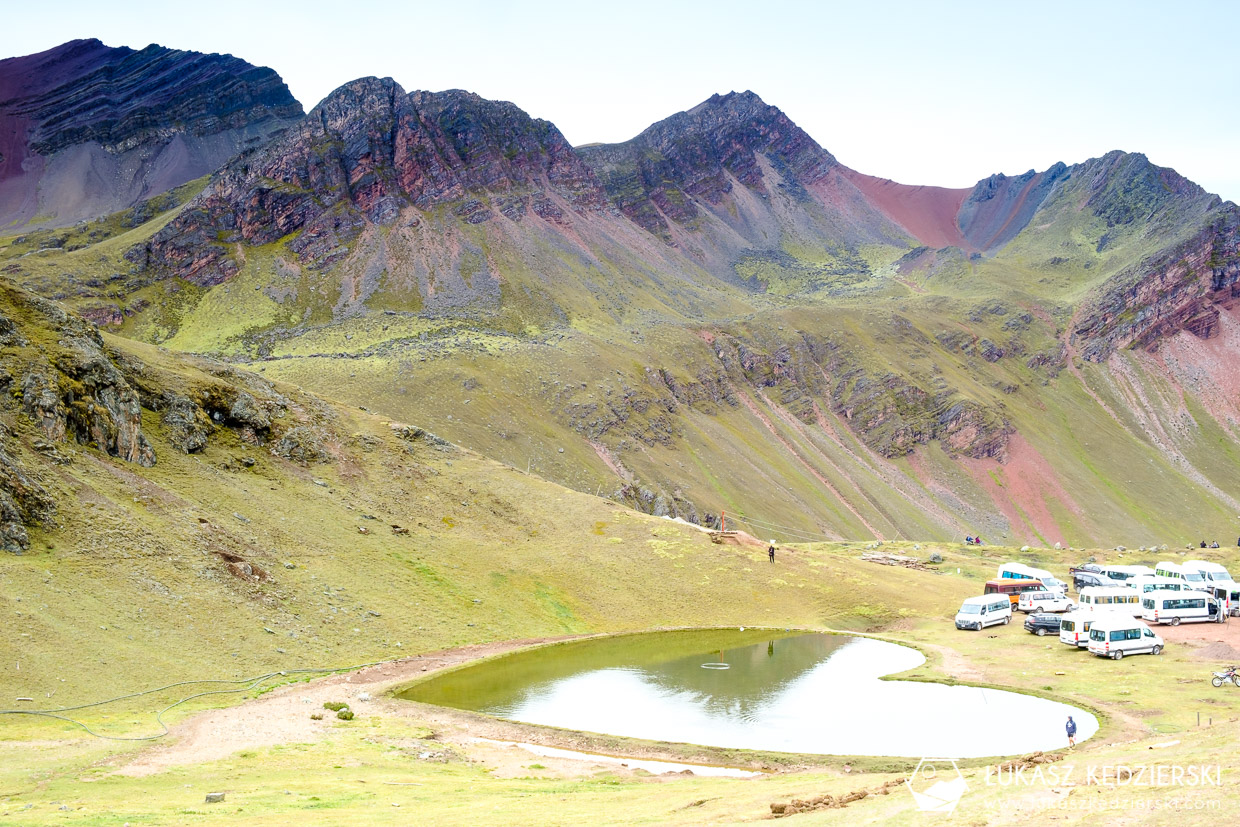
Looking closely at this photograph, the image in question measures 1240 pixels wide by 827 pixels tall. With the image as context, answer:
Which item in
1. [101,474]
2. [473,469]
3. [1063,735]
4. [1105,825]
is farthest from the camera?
[473,469]

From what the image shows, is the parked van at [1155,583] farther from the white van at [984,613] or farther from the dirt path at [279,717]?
the dirt path at [279,717]

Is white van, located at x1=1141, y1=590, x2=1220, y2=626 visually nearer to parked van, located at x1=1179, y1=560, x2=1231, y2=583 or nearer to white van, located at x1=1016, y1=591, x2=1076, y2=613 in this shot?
white van, located at x1=1016, y1=591, x2=1076, y2=613

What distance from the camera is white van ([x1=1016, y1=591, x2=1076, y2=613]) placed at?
65.8 metres

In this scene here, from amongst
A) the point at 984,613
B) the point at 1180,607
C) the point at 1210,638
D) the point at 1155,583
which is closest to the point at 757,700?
the point at 984,613

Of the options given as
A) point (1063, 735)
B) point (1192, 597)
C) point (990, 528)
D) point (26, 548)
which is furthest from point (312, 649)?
point (990, 528)

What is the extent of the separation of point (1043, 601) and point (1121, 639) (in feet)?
48.7

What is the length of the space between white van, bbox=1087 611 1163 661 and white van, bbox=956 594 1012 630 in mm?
10241

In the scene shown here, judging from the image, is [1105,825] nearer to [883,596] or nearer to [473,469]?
[883,596]

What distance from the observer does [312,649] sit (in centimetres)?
4912

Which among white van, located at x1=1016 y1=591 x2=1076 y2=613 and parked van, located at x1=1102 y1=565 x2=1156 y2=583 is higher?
parked van, located at x1=1102 y1=565 x2=1156 y2=583

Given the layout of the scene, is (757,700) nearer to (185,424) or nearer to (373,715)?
(373,715)

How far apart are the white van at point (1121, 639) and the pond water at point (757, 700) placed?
1005 cm

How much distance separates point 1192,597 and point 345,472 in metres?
61.7

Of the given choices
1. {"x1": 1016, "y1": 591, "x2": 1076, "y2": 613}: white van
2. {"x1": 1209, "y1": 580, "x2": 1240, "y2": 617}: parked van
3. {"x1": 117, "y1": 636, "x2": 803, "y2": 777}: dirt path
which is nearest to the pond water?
{"x1": 117, "y1": 636, "x2": 803, "y2": 777}: dirt path
